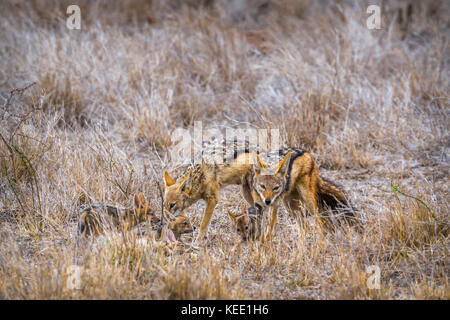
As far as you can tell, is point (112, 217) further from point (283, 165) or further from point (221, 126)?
point (221, 126)

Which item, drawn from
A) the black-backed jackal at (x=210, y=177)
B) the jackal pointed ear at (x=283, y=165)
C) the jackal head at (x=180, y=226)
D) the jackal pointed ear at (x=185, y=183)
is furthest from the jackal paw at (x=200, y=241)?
the jackal pointed ear at (x=283, y=165)

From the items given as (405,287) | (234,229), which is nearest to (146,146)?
(234,229)

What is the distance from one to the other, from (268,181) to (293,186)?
0.34m

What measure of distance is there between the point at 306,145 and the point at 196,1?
7341 millimetres

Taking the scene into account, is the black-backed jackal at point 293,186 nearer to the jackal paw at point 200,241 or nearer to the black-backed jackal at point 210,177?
the black-backed jackal at point 210,177

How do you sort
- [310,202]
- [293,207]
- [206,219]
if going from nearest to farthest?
[310,202] < [206,219] < [293,207]

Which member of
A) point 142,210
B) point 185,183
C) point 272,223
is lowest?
point 272,223

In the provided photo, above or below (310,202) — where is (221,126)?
above

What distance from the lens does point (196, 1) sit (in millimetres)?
13234

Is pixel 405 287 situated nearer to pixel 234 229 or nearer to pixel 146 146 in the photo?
pixel 234 229

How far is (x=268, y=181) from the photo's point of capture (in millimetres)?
4848

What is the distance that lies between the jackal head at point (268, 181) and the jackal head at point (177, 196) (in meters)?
0.69

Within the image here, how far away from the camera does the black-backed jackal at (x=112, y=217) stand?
455 centimetres

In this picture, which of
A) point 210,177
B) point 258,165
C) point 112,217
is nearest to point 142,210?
point 112,217
